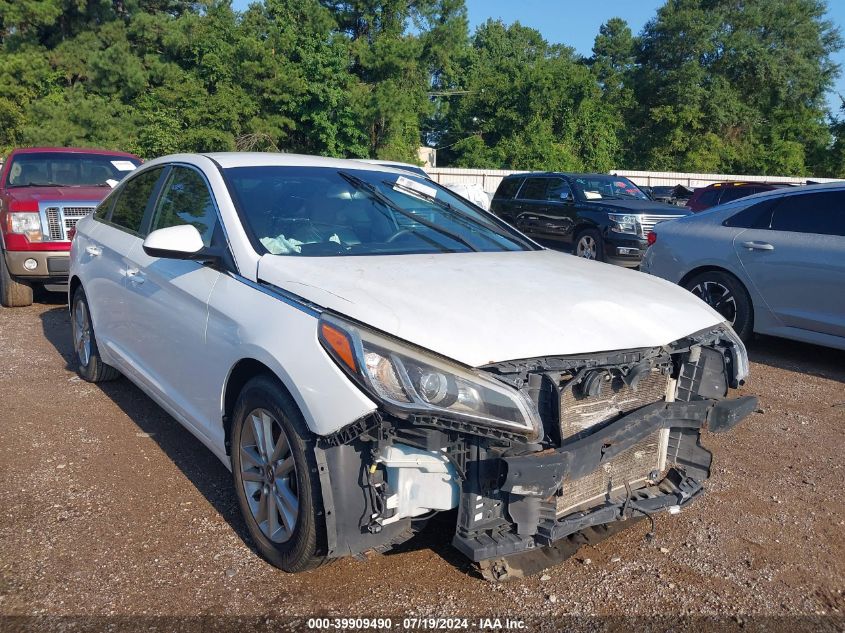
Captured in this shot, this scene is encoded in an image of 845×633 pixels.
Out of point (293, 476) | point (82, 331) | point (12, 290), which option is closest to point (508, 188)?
point (12, 290)

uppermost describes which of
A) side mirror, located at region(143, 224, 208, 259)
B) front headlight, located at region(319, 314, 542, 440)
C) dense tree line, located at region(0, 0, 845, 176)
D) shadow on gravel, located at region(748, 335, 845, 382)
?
dense tree line, located at region(0, 0, 845, 176)

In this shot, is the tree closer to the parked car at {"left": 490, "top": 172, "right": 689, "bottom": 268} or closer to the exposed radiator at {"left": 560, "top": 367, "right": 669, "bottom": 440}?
the parked car at {"left": 490, "top": 172, "right": 689, "bottom": 268}

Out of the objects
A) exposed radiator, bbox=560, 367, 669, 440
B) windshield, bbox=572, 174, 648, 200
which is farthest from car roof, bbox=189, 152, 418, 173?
windshield, bbox=572, 174, 648, 200

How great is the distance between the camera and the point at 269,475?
2998 mm

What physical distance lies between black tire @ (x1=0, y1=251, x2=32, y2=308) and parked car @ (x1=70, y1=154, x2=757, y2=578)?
17.1ft

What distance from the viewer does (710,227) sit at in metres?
7.18

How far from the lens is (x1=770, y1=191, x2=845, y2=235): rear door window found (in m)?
6.30

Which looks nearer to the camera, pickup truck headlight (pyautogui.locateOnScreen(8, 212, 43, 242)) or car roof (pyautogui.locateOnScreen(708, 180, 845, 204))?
car roof (pyautogui.locateOnScreen(708, 180, 845, 204))

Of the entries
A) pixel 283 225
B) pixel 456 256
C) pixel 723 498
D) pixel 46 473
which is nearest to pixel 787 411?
pixel 723 498

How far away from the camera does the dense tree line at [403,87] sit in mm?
31938

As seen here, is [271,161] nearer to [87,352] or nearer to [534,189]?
[87,352]

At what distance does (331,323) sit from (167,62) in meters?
35.7

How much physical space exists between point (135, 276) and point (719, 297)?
526 centimetres

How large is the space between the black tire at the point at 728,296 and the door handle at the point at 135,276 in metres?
4.97
